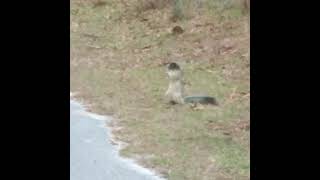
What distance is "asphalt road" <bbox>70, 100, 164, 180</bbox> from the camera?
25.3 ft

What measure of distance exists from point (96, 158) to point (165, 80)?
5.12 m

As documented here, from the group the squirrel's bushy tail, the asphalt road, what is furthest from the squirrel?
the asphalt road

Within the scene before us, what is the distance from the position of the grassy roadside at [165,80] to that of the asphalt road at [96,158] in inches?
7.5

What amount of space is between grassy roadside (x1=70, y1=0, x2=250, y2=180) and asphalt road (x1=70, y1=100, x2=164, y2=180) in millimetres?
191

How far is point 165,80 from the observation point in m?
13.3

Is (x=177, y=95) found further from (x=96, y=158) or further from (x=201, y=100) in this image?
(x=96, y=158)

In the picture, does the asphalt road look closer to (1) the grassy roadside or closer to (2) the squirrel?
(1) the grassy roadside

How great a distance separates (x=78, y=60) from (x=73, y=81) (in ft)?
7.77

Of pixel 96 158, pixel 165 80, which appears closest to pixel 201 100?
pixel 165 80

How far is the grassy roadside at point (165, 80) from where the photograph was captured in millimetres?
8492

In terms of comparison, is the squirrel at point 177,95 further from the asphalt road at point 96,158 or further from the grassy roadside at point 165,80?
the asphalt road at point 96,158
